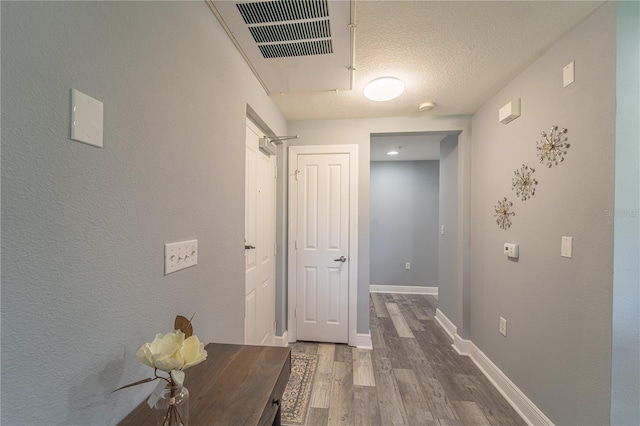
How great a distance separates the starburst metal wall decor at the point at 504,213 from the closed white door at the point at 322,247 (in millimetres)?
1311

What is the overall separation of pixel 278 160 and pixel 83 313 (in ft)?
7.00

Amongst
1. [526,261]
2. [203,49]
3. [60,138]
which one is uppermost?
[203,49]

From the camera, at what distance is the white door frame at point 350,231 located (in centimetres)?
254

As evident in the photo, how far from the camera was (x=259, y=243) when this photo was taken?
212 cm

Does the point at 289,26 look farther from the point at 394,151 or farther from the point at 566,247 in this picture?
the point at 394,151

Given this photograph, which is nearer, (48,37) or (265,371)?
(48,37)

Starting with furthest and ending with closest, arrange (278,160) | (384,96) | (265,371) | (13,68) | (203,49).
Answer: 1. (278,160)
2. (384,96)
3. (203,49)
4. (265,371)
5. (13,68)

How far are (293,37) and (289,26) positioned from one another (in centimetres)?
8

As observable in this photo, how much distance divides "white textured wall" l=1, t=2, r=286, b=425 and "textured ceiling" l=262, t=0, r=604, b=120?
965 mm

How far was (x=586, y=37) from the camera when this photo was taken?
127cm

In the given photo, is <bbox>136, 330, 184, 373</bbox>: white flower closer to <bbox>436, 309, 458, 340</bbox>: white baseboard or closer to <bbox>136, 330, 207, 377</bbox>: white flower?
<bbox>136, 330, 207, 377</bbox>: white flower

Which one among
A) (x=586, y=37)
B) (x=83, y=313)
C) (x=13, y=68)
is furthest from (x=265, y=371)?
(x=586, y=37)

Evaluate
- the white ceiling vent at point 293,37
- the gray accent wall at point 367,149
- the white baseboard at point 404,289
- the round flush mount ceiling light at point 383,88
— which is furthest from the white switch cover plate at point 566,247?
the white baseboard at point 404,289

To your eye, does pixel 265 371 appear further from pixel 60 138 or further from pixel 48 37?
pixel 48 37
